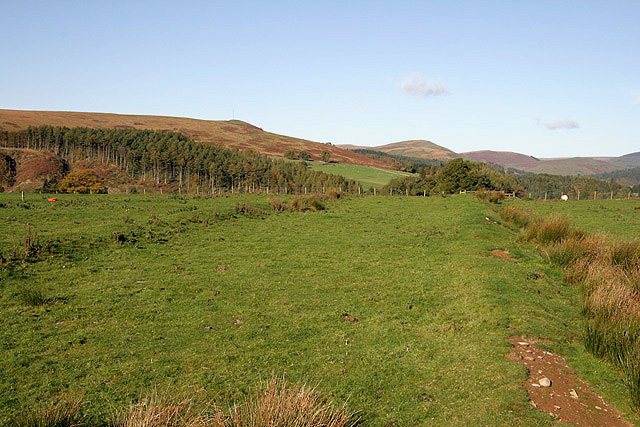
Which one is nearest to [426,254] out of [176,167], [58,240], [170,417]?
[170,417]

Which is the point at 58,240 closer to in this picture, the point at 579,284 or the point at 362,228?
the point at 362,228

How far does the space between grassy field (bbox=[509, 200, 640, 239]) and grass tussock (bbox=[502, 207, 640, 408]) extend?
308 cm

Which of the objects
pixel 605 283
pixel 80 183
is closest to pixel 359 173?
pixel 80 183

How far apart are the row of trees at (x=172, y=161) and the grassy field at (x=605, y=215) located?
71.7 m

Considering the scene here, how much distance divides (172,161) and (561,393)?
4457 inches

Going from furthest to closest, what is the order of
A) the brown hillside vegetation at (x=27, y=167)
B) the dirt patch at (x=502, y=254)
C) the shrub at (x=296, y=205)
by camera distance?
1. the brown hillside vegetation at (x=27, y=167)
2. the shrub at (x=296, y=205)
3. the dirt patch at (x=502, y=254)

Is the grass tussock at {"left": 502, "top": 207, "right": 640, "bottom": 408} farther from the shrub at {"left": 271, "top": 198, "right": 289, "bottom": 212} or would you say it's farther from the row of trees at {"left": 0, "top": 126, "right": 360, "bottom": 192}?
the row of trees at {"left": 0, "top": 126, "right": 360, "bottom": 192}

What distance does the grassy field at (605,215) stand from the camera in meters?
20.3

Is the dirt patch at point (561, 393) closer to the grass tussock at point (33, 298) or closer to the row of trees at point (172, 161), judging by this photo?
the grass tussock at point (33, 298)

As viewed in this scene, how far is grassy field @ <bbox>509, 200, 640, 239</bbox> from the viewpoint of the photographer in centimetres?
2032

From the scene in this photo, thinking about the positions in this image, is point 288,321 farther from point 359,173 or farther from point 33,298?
point 359,173

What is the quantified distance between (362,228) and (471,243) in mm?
6963

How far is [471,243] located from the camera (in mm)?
16891

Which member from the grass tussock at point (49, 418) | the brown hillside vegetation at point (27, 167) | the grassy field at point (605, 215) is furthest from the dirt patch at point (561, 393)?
the brown hillside vegetation at point (27, 167)
